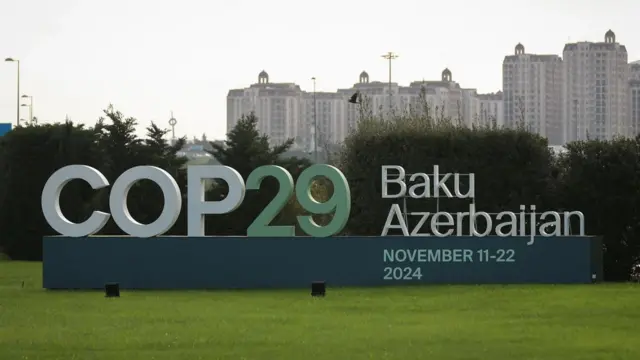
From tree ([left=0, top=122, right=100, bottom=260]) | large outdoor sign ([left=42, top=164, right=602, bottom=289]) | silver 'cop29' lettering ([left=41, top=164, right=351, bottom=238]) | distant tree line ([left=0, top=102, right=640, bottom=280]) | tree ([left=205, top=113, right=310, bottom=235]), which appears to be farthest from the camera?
tree ([left=0, top=122, right=100, bottom=260])

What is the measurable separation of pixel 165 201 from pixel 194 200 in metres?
0.71

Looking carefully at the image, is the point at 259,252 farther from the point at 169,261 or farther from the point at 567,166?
the point at 567,166

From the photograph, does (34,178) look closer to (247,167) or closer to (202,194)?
(247,167)

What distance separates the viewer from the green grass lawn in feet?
59.3

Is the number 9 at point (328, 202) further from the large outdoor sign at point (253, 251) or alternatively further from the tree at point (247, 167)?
the tree at point (247, 167)

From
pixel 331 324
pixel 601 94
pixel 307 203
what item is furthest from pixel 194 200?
pixel 601 94

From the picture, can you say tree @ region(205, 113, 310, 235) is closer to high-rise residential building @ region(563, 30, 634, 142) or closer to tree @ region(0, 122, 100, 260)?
tree @ region(0, 122, 100, 260)

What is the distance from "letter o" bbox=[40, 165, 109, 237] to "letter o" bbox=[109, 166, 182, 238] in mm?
317

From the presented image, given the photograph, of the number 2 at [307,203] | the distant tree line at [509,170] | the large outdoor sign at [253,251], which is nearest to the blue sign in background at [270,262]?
the large outdoor sign at [253,251]

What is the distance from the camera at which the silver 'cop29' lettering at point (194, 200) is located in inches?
1176

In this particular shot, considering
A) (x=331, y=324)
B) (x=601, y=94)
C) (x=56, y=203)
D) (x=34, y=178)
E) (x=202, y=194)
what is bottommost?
(x=331, y=324)

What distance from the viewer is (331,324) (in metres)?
21.6

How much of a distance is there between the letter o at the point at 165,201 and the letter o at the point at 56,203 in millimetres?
317

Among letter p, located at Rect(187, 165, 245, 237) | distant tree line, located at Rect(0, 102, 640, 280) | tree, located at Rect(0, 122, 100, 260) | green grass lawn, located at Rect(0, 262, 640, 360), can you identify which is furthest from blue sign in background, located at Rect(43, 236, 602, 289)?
tree, located at Rect(0, 122, 100, 260)
